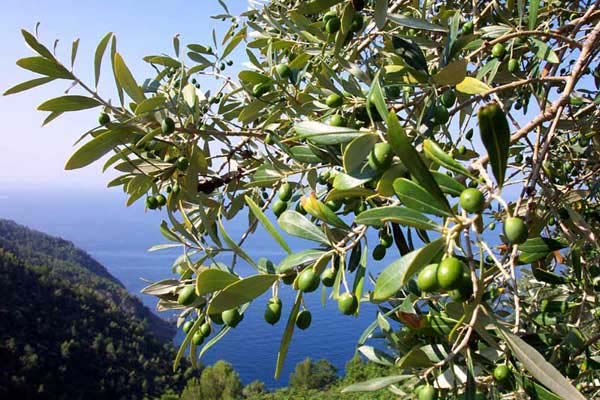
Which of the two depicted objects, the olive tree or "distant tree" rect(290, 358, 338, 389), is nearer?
the olive tree

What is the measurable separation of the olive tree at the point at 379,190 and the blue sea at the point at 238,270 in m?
0.30

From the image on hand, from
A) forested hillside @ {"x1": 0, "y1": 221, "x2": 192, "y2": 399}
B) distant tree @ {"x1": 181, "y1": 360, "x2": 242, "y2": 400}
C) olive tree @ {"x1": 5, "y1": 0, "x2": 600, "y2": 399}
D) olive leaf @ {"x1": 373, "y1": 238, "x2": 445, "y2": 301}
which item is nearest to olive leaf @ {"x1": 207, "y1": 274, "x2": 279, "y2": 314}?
olive tree @ {"x1": 5, "y1": 0, "x2": 600, "y2": 399}

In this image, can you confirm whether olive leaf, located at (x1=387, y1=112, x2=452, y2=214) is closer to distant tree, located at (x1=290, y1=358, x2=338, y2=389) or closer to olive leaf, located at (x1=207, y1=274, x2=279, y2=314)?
olive leaf, located at (x1=207, y1=274, x2=279, y2=314)

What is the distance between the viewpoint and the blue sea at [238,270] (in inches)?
1786

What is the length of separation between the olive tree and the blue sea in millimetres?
298

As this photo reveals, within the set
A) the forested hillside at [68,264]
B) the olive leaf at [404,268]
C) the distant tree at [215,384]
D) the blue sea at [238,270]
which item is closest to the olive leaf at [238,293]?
the olive leaf at [404,268]

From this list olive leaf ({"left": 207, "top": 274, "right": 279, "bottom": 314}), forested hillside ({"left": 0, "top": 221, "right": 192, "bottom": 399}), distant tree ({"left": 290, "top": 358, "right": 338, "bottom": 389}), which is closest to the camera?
olive leaf ({"left": 207, "top": 274, "right": 279, "bottom": 314})

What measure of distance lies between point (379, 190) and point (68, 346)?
3387cm

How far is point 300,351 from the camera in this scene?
47.4 m

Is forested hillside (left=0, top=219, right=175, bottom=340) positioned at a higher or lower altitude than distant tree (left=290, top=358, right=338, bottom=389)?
higher

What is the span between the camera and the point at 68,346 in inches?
1180

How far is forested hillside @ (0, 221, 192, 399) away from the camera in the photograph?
28.0m

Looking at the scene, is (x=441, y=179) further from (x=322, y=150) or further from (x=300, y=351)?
(x=300, y=351)

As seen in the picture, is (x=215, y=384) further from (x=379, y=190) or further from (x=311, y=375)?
(x=379, y=190)
